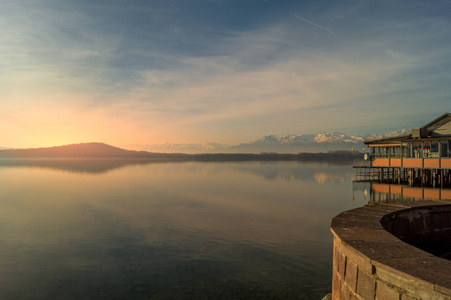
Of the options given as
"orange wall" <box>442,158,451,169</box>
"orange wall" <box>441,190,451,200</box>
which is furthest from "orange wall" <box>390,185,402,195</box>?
"orange wall" <box>442,158,451,169</box>

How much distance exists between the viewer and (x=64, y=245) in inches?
810

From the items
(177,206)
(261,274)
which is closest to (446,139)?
(261,274)

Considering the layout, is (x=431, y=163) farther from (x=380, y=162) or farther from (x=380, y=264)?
(x=380, y=264)

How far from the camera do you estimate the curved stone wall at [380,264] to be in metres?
4.23

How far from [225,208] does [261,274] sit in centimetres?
2041

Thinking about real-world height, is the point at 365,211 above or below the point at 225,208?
above

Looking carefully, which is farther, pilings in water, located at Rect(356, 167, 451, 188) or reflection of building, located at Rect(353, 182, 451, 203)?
pilings in water, located at Rect(356, 167, 451, 188)

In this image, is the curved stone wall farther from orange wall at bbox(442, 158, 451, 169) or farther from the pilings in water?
the pilings in water

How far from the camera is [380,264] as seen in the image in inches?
186

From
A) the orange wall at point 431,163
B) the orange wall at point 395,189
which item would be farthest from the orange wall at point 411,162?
the orange wall at point 395,189

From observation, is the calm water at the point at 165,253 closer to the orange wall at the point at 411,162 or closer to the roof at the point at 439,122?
the orange wall at the point at 411,162

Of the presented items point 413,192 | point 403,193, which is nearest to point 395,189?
point 403,193

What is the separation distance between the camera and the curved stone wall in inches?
166

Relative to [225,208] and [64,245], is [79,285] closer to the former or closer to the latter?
[64,245]
